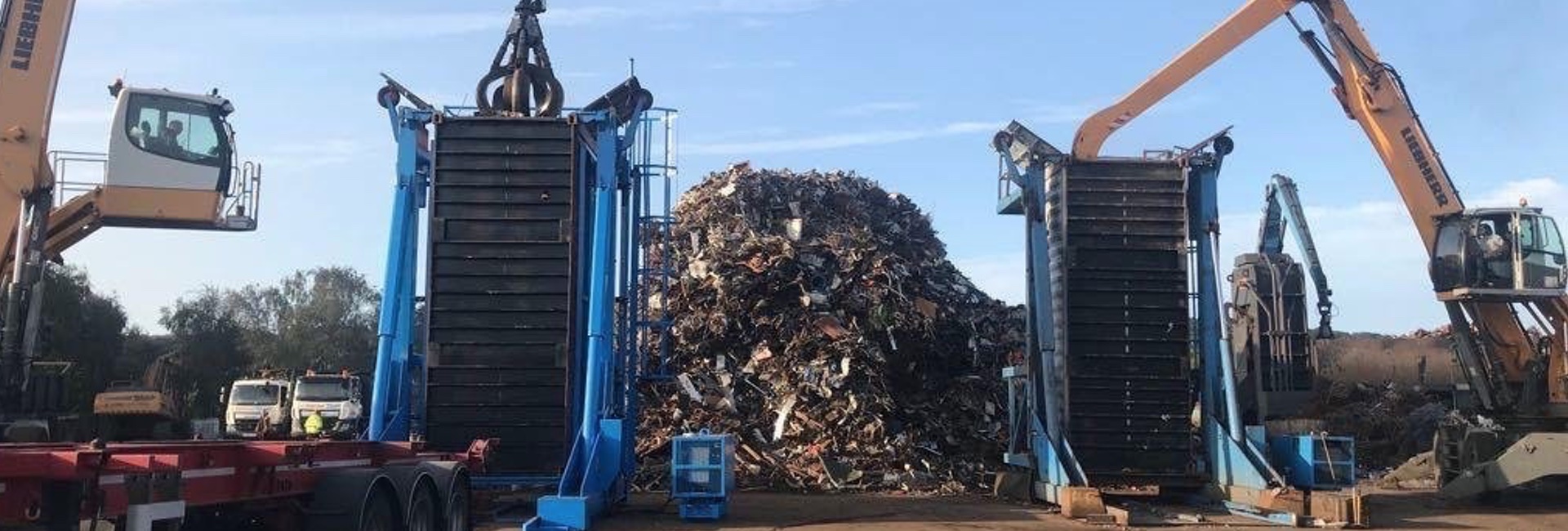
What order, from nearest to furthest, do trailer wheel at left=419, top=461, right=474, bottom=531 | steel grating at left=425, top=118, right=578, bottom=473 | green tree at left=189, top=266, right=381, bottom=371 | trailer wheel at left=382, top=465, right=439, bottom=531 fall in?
trailer wheel at left=382, top=465, right=439, bottom=531 → trailer wheel at left=419, top=461, right=474, bottom=531 → steel grating at left=425, top=118, right=578, bottom=473 → green tree at left=189, top=266, right=381, bottom=371

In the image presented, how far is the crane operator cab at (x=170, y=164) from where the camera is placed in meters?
16.0

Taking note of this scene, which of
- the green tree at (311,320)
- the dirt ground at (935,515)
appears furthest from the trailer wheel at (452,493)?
the green tree at (311,320)

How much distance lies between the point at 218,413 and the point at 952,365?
16687 mm

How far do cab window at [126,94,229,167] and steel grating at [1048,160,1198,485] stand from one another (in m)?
10.5

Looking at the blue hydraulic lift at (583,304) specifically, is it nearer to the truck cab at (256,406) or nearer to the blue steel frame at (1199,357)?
the blue steel frame at (1199,357)

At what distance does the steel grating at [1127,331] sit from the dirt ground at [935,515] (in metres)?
1.19

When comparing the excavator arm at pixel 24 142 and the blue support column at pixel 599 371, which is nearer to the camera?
the blue support column at pixel 599 371

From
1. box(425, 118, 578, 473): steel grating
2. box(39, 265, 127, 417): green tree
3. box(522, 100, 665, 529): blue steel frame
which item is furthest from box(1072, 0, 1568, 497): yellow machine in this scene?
box(39, 265, 127, 417): green tree

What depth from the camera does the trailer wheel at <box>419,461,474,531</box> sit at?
9.92 meters

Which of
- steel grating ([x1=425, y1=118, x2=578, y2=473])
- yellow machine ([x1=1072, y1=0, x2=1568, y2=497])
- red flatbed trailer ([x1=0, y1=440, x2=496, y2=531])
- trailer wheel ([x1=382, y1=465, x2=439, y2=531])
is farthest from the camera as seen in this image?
yellow machine ([x1=1072, y1=0, x2=1568, y2=497])

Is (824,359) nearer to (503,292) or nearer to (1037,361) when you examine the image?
(1037,361)

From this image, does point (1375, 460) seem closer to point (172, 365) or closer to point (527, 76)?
point (527, 76)

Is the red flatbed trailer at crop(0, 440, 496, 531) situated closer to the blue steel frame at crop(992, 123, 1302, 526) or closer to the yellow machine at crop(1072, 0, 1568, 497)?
the blue steel frame at crop(992, 123, 1302, 526)

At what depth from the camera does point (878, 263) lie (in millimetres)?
21828
